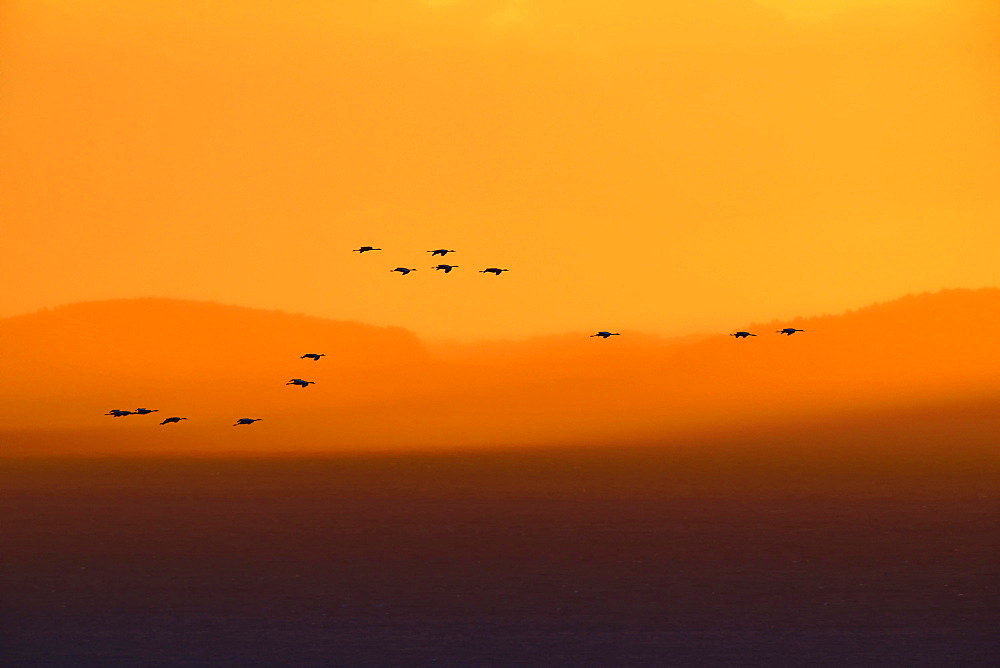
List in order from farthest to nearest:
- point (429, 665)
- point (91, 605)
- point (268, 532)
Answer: point (268, 532), point (91, 605), point (429, 665)

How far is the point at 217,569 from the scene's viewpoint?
10944cm

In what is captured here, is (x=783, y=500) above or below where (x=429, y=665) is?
above

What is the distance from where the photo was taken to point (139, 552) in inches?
4830

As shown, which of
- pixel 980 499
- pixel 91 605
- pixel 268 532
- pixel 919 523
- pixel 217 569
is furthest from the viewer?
pixel 980 499

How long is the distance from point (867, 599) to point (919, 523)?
64.1 meters

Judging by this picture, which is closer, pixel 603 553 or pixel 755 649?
pixel 755 649

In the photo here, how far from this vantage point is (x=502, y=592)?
94.3m

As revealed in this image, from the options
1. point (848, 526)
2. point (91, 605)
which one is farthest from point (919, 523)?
point (91, 605)

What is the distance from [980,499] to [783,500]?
100.0 feet

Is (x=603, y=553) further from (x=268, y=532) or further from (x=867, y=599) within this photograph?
(x=268, y=532)

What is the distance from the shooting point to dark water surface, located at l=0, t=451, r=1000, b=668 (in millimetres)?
75625

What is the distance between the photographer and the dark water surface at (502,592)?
75.6m

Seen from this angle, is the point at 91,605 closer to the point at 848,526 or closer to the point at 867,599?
the point at 867,599

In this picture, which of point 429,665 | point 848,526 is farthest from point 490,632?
point 848,526
